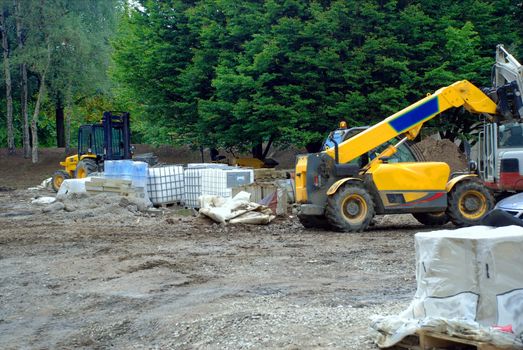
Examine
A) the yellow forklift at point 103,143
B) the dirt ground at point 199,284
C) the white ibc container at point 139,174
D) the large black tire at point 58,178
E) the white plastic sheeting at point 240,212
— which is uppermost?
the yellow forklift at point 103,143

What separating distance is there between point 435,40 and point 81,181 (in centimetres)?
1455

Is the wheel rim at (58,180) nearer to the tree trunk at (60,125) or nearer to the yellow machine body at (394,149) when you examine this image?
Answer: the yellow machine body at (394,149)

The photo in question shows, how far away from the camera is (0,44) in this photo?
1850 inches

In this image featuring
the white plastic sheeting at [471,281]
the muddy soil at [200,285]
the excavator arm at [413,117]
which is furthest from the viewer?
the excavator arm at [413,117]

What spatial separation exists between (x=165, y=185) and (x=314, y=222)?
23.6ft

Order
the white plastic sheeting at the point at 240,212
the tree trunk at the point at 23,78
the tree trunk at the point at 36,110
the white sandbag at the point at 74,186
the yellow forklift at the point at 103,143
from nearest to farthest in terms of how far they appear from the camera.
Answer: the white plastic sheeting at the point at 240,212 < the white sandbag at the point at 74,186 < the yellow forklift at the point at 103,143 < the tree trunk at the point at 36,110 < the tree trunk at the point at 23,78

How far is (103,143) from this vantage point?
29.3 metres

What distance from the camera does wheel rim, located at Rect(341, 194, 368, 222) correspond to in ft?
48.9

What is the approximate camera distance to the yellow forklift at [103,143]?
28.7 metres

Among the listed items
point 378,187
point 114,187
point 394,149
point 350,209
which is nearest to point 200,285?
point 350,209

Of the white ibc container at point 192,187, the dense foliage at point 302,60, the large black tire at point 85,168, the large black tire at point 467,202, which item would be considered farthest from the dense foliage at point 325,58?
the large black tire at point 467,202

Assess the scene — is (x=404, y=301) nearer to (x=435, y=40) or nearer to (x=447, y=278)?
(x=447, y=278)

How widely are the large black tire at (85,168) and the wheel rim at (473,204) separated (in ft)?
57.2

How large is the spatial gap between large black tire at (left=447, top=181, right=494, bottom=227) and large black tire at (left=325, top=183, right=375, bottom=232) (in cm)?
174
